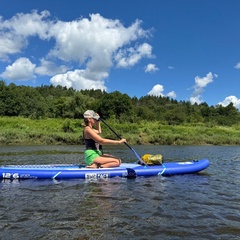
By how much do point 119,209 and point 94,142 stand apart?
330cm

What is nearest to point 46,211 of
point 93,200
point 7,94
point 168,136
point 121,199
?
point 93,200

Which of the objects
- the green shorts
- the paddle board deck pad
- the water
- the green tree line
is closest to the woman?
the green shorts

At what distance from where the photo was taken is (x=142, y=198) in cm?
657

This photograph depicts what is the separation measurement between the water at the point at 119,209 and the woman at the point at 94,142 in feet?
2.24

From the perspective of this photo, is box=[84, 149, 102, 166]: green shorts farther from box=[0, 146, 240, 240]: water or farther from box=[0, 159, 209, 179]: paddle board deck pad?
box=[0, 146, 240, 240]: water

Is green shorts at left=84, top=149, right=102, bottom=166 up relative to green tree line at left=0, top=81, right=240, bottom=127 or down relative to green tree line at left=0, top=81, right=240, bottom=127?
down

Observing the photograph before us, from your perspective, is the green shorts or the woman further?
the green shorts

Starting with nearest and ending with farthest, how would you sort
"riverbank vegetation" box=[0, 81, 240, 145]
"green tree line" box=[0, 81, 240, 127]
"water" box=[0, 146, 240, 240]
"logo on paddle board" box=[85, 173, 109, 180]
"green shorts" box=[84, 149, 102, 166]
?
"water" box=[0, 146, 240, 240], "logo on paddle board" box=[85, 173, 109, 180], "green shorts" box=[84, 149, 102, 166], "riverbank vegetation" box=[0, 81, 240, 145], "green tree line" box=[0, 81, 240, 127]

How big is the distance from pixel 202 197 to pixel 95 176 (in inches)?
124

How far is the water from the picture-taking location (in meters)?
4.50

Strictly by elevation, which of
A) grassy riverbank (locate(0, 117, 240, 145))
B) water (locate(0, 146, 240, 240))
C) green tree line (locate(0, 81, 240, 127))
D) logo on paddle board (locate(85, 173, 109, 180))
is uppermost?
green tree line (locate(0, 81, 240, 127))

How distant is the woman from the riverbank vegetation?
2058cm

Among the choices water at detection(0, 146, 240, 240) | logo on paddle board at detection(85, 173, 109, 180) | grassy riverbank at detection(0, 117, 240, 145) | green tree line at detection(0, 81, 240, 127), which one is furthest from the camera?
green tree line at detection(0, 81, 240, 127)

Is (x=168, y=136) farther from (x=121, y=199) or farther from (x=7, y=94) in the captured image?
(x=7, y=94)
